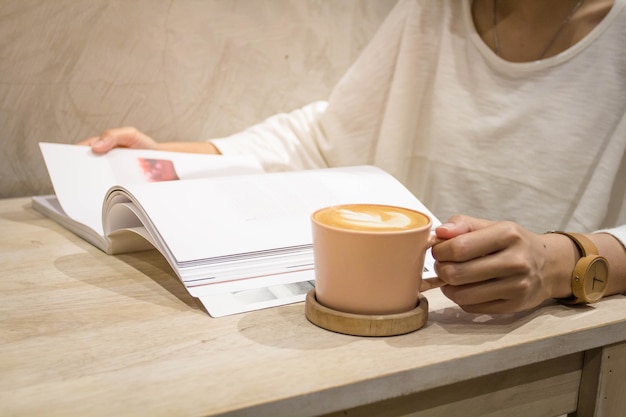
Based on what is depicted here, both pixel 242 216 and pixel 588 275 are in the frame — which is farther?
pixel 242 216

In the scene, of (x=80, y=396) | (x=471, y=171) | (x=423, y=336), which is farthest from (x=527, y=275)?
(x=471, y=171)

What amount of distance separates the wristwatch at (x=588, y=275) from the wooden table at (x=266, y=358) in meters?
0.01

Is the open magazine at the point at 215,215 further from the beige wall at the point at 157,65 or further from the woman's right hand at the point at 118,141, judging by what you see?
the beige wall at the point at 157,65

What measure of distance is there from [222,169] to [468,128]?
45 cm

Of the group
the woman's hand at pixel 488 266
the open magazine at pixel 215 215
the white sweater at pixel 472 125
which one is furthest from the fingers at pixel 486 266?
the white sweater at pixel 472 125

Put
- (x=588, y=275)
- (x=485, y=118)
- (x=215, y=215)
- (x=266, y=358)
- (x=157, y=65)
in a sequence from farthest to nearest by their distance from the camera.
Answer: (x=157, y=65)
(x=485, y=118)
(x=215, y=215)
(x=588, y=275)
(x=266, y=358)

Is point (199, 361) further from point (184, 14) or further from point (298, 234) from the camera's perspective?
point (184, 14)

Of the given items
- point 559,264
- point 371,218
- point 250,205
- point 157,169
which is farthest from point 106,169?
point 559,264

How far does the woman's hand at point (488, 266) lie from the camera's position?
1.96ft

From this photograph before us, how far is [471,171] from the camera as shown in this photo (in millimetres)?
1156

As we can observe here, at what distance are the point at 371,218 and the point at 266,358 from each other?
6.3 inches

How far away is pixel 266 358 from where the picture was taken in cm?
53

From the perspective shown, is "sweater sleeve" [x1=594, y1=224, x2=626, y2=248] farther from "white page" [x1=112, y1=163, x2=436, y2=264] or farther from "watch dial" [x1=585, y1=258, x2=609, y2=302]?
"white page" [x1=112, y1=163, x2=436, y2=264]

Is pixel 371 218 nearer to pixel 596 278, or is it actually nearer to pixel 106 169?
pixel 596 278
